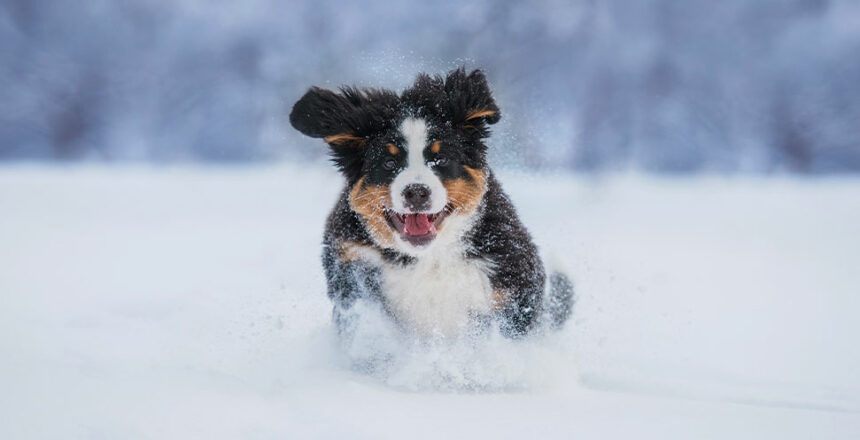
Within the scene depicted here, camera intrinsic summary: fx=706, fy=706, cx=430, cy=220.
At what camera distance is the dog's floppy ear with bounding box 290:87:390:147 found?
2.89m

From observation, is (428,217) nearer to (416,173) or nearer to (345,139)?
(416,173)

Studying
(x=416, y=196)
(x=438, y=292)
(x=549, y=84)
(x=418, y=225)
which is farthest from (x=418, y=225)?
(x=549, y=84)

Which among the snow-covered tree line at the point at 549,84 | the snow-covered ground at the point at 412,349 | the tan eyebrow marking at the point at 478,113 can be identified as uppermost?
the snow-covered tree line at the point at 549,84

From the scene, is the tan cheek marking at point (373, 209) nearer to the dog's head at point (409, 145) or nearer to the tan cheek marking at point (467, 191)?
the dog's head at point (409, 145)

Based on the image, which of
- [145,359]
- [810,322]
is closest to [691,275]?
[810,322]

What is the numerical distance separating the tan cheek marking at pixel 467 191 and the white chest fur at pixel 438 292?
0.70 ft

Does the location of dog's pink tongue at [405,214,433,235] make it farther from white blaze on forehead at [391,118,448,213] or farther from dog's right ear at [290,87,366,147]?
dog's right ear at [290,87,366,147]

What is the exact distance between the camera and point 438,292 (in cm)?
290

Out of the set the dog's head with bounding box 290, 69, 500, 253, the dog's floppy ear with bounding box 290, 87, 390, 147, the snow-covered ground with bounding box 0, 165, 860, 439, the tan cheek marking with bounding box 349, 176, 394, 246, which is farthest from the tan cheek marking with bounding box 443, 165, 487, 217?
the snow-covered ground with bounding box 0, 165, 860, 439

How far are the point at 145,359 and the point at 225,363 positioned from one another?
29cm

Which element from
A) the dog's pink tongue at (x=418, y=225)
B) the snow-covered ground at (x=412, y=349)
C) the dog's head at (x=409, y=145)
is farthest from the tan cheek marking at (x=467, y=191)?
the snow-covered ground at (x=412, y=349)

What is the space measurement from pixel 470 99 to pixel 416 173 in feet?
1.45

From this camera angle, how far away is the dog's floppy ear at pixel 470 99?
2.91m

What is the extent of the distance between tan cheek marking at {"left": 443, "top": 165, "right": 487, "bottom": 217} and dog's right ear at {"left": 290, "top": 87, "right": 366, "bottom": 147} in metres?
0.45
